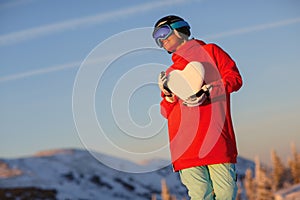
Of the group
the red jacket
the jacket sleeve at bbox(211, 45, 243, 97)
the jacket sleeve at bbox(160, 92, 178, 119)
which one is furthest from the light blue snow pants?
the jacket sleeve at bbox(211, 45, 243, 97)

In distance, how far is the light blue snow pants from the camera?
7.07 metres

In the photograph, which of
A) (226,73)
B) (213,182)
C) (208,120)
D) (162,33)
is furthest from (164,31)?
(213,182)

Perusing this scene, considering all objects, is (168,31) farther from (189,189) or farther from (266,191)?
(266,191)

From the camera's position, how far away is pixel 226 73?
712 cm

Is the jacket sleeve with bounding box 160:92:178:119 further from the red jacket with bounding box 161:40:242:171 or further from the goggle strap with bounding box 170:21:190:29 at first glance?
the goggle strap with bounding box 170:21:190:29

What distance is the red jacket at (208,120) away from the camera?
707 centimetres

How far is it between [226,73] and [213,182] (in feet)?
4.12

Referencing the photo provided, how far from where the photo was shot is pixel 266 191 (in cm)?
6756

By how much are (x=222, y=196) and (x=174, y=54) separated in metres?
1.76

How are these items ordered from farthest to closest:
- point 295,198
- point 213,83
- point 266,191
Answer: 1. point 295,198
2. point 266,191
3. point 213,83

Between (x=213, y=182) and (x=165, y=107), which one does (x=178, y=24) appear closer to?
(x=165, y=107)

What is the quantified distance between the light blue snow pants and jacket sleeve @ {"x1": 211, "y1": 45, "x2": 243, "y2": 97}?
860 millimetres

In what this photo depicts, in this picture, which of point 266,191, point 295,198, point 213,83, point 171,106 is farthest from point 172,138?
point 295,198

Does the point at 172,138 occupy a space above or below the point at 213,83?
below
